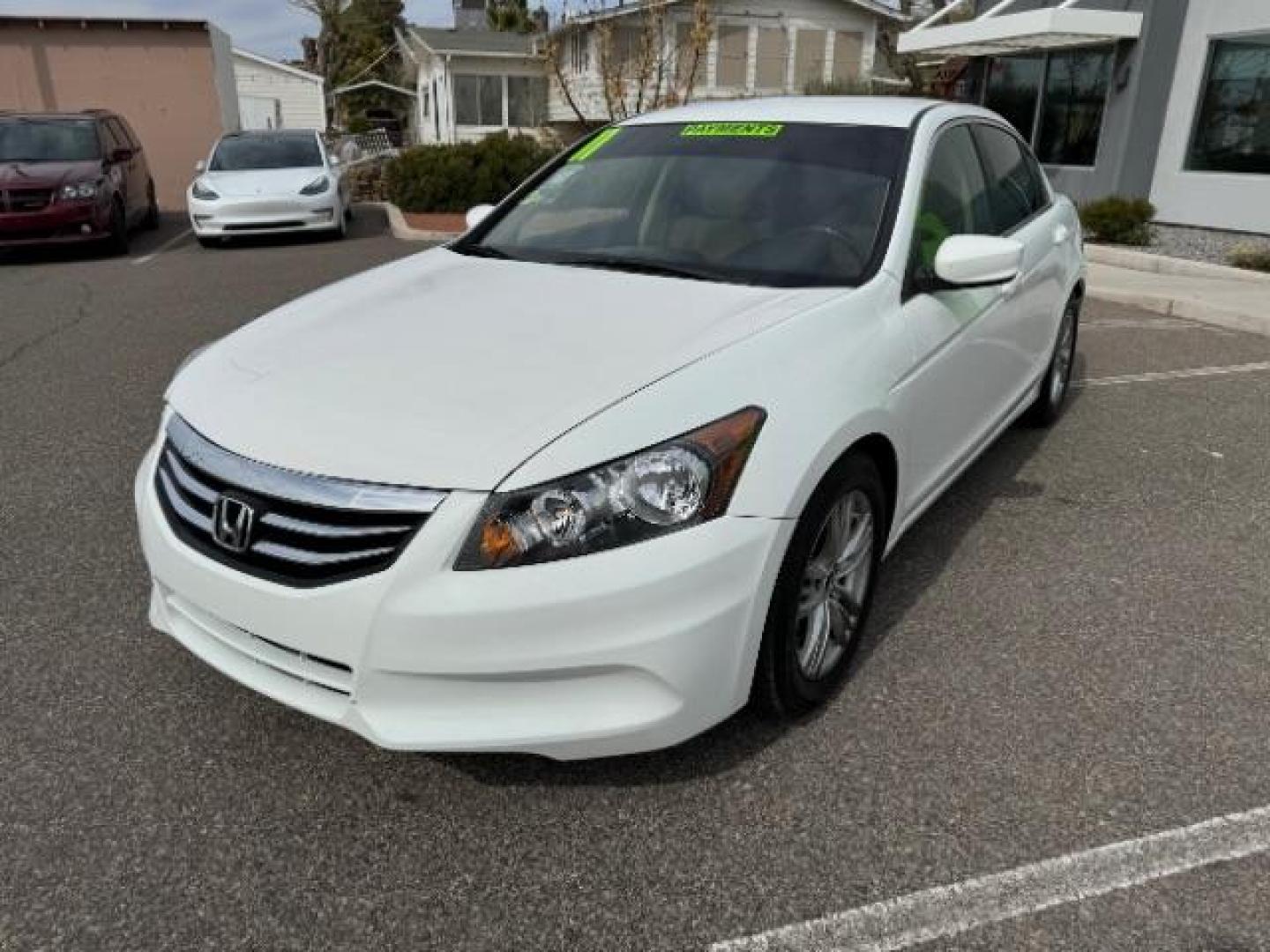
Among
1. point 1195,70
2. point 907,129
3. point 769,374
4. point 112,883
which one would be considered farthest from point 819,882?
point 1195,70

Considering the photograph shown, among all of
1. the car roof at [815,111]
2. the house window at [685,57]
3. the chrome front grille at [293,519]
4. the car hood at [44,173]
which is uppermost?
the house window at [685,57]

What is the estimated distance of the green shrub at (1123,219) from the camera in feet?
40.6

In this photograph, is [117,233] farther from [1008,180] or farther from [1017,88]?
[1017,88]

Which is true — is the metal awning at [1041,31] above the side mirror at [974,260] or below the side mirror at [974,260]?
above

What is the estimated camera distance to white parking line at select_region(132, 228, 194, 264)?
476 inches

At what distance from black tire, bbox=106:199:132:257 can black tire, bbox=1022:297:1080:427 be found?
35.8 feet

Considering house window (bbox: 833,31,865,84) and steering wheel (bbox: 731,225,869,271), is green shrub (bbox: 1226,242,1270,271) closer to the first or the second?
steering wheel (bbox: 731,225,869,271)

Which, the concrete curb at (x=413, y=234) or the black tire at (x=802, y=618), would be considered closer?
the black tire at (x=802, y=618)

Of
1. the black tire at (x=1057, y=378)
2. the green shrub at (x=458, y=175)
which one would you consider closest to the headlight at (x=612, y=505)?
the black tire at (x=1057, y=378)

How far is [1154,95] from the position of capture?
1259 centimetres

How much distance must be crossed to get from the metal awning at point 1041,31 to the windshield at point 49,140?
37.2 ft

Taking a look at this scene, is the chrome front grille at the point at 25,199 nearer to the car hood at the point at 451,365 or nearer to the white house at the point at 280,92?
the car hood at the point at 451,365

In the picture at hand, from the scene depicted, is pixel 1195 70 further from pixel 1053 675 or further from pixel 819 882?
pixel 819 882

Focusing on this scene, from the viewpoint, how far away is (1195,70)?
12109 mm
